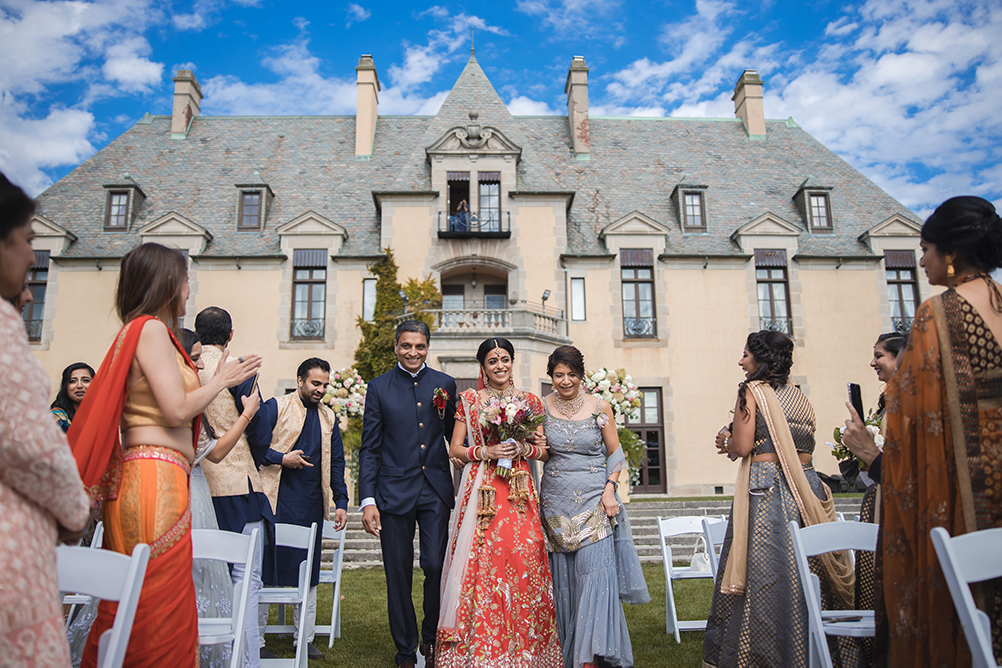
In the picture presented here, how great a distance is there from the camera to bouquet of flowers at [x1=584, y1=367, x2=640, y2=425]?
36.1ft

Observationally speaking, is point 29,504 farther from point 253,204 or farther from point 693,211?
point 693,211

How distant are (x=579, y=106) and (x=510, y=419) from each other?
19.9 meters

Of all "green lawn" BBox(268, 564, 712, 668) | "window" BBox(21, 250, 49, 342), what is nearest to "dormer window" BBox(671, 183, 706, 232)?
"green lawn" BBox(268, 564, 712, 668)

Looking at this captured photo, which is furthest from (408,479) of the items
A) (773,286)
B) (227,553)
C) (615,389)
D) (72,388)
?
(773,286)

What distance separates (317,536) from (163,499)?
314cm

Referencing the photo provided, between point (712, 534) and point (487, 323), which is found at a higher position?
point (487, 323)

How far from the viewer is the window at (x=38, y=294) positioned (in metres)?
18.6

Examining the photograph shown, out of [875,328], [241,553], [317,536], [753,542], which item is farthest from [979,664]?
[875,328]

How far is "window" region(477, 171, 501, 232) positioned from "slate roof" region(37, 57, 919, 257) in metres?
0.72

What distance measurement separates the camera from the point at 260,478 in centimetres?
548

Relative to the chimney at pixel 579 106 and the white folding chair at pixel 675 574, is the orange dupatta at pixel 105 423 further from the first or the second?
the chimney at pixel 579 106

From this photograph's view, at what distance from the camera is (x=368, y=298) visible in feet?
60.8

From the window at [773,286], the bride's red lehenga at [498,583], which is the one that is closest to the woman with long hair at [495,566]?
the bride's red lehenga at [498,583]

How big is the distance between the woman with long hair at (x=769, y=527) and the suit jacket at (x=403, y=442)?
79.9 inches
